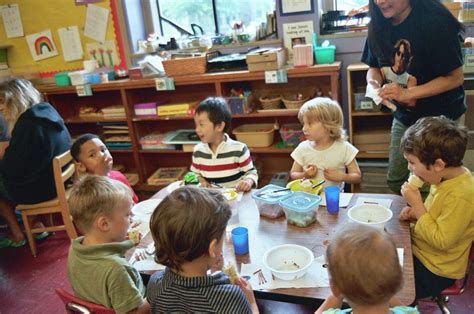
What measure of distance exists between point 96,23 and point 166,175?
5.25 ft

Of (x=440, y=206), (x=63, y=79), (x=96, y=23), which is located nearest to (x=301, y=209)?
(x=440, y=206)

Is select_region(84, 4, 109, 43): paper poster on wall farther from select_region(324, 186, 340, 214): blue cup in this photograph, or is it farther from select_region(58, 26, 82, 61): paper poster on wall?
select_region(324, 186, 340, 214): blue cup

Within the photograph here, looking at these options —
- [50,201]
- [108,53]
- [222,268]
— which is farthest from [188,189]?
[108,53]

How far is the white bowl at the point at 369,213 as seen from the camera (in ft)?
4.89

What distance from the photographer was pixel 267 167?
3.59m

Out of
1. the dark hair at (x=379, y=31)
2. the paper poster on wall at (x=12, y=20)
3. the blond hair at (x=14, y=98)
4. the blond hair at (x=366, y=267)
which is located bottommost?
the blond hair at (x=366, y=267)

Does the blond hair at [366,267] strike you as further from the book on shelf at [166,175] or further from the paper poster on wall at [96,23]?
the paper poster on wall at [96,23]

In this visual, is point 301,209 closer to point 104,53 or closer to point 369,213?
point 369,213

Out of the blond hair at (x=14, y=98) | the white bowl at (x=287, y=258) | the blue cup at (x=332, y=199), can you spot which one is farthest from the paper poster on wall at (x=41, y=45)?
the white bowl at (x=287, y=258)

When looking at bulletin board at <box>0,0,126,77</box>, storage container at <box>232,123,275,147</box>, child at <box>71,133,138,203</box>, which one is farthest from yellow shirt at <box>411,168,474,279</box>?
bulletin board at <box>0,0,126,77</box>

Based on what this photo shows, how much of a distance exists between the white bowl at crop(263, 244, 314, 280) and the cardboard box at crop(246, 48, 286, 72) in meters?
1.84

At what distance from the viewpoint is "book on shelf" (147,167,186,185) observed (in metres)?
3.56

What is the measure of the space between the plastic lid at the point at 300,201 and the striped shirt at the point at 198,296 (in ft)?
1.64

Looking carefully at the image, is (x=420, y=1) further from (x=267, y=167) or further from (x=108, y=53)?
(x=108, y=53)
